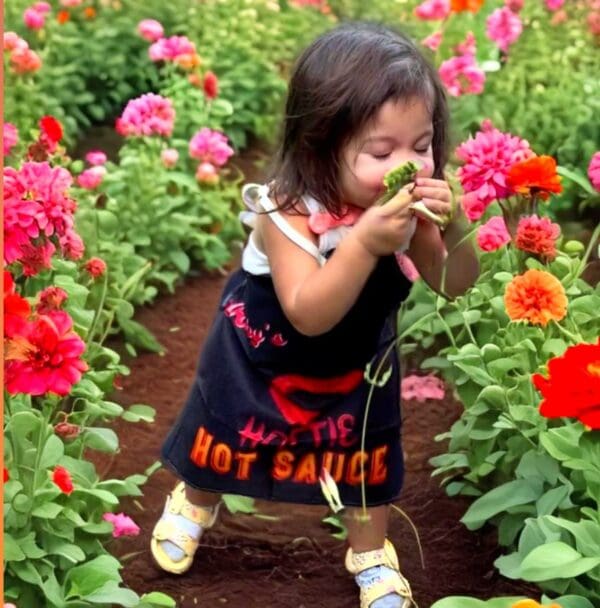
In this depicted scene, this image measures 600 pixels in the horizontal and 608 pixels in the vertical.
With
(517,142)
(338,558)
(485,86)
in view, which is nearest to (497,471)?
(338,558)

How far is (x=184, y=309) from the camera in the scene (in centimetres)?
486

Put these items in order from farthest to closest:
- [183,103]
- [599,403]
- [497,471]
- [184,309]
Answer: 1. [183,103]
2. [184,309]
3. [497,471]
4. [599,403]

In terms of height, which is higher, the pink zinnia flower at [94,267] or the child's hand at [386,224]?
the child's hand at [386,224]

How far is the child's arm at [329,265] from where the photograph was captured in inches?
101

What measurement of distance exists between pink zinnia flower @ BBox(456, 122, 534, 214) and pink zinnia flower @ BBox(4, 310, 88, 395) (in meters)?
1.07

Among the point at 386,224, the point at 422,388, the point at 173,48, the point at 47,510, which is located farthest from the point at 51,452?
the point at 173,48

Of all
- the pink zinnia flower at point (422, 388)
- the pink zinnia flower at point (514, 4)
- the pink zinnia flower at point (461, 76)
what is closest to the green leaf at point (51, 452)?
the pink zinnia flower at point (422, 388)

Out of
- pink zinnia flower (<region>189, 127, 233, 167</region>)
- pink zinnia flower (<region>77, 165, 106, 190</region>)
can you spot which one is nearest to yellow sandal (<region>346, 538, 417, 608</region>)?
pink zinnia flower (<region>77, 165, 106, 190</region>)

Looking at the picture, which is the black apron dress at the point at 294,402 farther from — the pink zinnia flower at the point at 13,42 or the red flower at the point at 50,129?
the pink zinnia flower at the point at 13,42

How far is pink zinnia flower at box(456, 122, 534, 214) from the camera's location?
9.89 feet

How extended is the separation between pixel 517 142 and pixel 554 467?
699mm

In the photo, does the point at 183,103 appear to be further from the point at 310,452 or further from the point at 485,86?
the point at 310,452

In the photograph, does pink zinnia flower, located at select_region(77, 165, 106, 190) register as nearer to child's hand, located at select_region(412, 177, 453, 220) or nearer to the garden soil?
the garden soil

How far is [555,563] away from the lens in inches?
91.3
